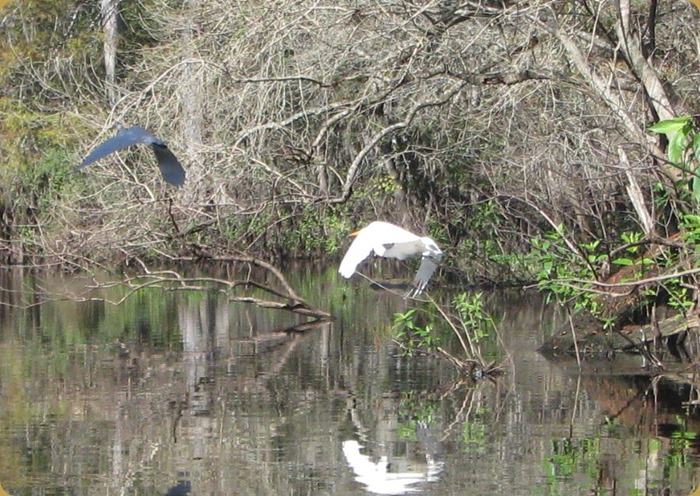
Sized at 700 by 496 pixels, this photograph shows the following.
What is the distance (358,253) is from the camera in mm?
10406

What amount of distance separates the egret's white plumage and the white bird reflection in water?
239 cm

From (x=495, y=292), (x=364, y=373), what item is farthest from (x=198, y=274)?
(x=364, y=373)

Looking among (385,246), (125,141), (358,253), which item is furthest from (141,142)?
(385,246)

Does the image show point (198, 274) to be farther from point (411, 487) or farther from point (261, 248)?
point (411, 487)

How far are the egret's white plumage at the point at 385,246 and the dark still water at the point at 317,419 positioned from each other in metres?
0.95

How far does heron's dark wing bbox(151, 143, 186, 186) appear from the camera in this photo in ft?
32.2

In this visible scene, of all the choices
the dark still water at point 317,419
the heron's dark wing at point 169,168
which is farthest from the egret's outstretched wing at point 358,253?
the heron's dark wing at point 169,168

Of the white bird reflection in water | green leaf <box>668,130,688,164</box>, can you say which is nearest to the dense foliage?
green leaf <box>668,130,688,164</box>

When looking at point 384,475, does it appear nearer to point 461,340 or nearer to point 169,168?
point 461,340

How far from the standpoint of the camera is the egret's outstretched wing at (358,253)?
10234 mm

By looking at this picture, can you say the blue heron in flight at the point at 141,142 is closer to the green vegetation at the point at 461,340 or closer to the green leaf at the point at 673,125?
the green vegetation at the point at 461,340

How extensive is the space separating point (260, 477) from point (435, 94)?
6855mm

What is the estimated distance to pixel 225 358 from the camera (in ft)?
39.5

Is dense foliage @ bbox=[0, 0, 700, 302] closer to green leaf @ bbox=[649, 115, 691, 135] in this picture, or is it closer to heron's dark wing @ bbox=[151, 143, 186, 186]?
heron's dark wing @ bbox=[151, 143, 186, 186]
